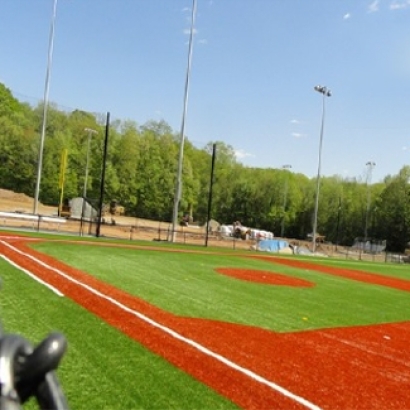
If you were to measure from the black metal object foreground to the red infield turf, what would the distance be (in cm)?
400

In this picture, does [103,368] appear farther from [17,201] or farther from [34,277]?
[17,201]

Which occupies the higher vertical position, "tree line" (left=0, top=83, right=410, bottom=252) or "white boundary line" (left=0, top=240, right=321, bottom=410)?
"tree line" (left=0, top=83, right=410, bottom=252)

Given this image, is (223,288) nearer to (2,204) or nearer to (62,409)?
(62,409)

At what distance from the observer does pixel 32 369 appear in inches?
43.0

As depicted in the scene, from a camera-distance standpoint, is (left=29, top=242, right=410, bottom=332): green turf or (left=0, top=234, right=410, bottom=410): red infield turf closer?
(left=0, top=234, right=410, bottom=410): red infield turf

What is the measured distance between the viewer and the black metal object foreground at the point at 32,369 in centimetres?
108

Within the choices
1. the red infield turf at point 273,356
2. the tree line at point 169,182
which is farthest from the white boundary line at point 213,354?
the tree line at point 169,182

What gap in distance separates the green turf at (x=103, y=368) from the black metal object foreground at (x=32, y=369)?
11.2ft

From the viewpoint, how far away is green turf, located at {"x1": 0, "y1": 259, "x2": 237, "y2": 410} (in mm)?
4578

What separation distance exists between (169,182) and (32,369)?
212 ft

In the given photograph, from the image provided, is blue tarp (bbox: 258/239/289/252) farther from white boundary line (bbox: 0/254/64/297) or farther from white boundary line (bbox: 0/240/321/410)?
white boundary line (bbox: 0/240/321/410)

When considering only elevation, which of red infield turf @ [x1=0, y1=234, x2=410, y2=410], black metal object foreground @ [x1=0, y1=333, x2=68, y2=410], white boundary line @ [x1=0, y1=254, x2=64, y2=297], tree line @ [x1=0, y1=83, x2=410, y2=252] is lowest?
red infield turf @ [x1=0, y1=234, x2=410, y2=410]

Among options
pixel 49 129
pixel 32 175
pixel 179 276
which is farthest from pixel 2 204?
pixel 179 276

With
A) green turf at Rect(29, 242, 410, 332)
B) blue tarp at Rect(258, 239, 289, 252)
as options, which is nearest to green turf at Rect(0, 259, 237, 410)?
green turf at Rect(29, 242, 410, 332)
